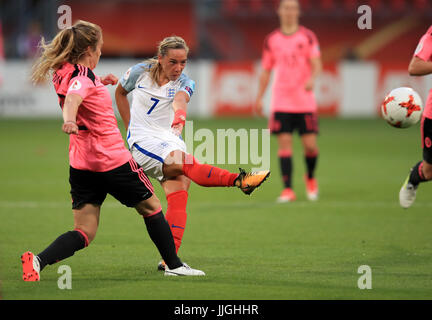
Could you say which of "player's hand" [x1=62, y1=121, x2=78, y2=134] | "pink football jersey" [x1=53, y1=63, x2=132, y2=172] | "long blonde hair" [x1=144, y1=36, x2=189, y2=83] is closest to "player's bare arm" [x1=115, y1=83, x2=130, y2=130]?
"long blonde hair" [x1=144, y1=36, x2=189, y2=83]

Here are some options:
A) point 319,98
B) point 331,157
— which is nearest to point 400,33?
point 319,98

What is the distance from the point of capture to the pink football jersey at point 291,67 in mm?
10133

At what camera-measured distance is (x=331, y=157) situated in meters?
14.7

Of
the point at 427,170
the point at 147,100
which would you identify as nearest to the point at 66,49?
the point at 147,100

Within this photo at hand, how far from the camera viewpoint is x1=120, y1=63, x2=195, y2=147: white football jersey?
618 cm

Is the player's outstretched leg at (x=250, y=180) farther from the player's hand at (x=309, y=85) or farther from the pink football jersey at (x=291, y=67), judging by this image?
the pink football jersey at (x=291, y=67)

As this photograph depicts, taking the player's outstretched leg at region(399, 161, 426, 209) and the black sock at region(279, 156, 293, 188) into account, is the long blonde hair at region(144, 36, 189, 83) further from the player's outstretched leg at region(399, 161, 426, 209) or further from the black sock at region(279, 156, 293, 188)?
the black sock at region(279, 156, 293, 188)

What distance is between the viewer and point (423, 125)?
6.99 m

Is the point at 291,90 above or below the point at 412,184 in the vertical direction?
above

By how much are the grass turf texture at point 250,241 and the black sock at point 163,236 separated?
16cm

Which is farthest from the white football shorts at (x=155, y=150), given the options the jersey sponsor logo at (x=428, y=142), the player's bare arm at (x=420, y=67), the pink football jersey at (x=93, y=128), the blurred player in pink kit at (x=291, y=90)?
the blurred player in pink kit at (x=291, y=90)

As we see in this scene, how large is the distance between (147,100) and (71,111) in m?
1.37

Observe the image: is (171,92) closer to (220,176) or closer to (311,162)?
(220,176)
